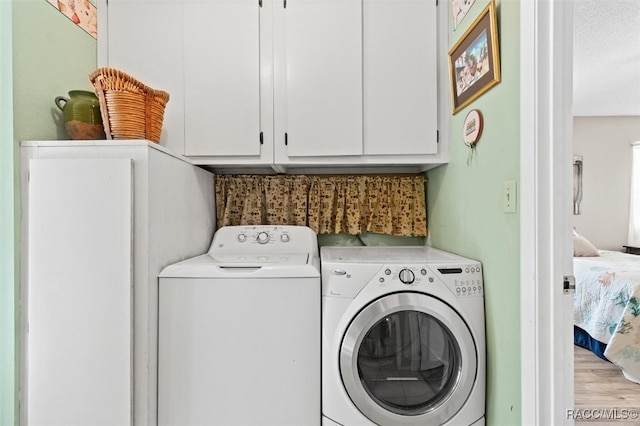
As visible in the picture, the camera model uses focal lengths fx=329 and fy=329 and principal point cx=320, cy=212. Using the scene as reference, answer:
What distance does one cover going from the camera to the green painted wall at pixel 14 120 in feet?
3.92

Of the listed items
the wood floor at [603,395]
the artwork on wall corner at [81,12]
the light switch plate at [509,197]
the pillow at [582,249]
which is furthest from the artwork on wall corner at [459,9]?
the pillow at [582,249]

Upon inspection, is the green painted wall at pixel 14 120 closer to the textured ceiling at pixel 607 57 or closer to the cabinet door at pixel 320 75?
the cabinet door at pixel 320 75

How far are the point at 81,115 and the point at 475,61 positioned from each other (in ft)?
5.40

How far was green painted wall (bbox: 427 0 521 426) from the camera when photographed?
1129 mm

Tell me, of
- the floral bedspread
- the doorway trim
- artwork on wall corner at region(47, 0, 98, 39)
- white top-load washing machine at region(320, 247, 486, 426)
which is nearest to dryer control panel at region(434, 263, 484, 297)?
white top-load washing machine at region(320, 247, 486, 426)

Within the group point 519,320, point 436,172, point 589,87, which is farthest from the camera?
point 589,87

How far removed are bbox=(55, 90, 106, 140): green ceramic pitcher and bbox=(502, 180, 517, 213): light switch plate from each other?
1644 millimetres

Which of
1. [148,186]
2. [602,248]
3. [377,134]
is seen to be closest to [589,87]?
[602,248]

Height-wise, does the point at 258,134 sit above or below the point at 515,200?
above

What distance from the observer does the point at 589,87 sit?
11.2ft

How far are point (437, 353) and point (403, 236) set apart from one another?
91cm

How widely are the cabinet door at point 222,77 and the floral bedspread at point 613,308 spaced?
2.29 metres

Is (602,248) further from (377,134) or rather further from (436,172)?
(377,134)

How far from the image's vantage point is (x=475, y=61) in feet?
4.47
